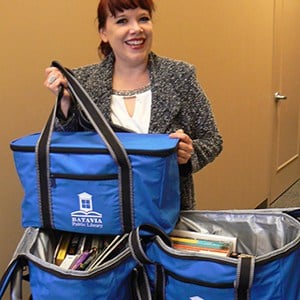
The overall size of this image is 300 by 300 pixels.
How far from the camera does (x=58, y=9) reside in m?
1.59

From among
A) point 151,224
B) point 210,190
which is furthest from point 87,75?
point 210,190

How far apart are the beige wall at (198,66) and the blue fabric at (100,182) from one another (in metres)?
0.57

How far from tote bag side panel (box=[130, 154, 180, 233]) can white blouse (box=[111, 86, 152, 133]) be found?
0.76 ft

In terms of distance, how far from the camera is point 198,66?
2.43 meters

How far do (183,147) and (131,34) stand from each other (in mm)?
334

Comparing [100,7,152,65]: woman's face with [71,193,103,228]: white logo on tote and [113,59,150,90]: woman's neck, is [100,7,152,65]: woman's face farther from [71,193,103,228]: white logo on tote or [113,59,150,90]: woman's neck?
[71,193,103,228]: white logo on tote

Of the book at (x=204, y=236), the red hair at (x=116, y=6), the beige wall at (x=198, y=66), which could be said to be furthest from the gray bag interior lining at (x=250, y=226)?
the beige wall at (x=198, y=66)

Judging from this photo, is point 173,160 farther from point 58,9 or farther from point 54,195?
point 58,9

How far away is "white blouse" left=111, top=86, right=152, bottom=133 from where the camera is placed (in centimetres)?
118

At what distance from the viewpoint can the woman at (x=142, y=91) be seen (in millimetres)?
1150

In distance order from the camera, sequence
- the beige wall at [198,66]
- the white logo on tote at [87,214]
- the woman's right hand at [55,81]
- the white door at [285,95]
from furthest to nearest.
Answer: the white door at [285,95] → the beige wall at [198,66] → the woman's right hand at [55,81] → the white logo on tote at [87,214]

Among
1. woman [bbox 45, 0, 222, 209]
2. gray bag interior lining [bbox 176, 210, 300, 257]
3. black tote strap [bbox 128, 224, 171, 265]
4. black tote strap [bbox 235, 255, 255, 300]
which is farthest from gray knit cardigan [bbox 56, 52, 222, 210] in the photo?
black tote strap [bbox 235, 255, 255, 300]

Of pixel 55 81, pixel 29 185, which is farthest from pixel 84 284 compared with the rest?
pixel 55 81

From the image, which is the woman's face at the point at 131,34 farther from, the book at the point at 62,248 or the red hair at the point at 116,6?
the book at the point at 62,248
